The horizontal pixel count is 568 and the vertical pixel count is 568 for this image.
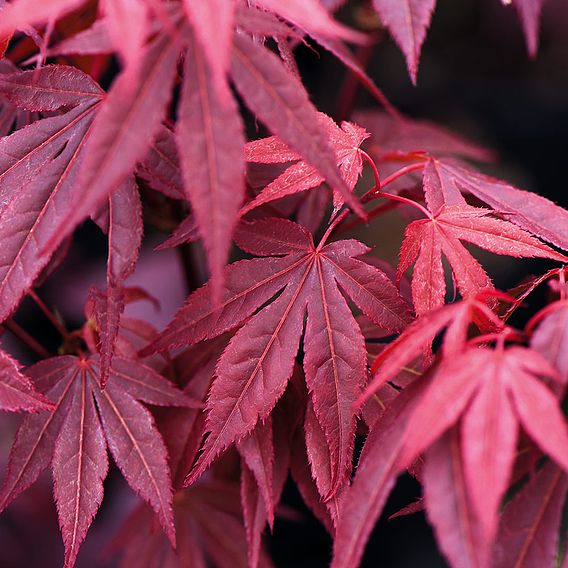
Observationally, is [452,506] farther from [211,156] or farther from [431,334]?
[211,156]

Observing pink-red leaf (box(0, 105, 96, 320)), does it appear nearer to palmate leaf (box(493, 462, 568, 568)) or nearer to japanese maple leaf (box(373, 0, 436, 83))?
japanese maple leaf (box(373, 0, 436, 83))

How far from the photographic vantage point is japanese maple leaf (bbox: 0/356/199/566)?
23.5 inches

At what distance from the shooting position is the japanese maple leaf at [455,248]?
566 millimetres

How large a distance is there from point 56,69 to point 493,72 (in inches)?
63.5

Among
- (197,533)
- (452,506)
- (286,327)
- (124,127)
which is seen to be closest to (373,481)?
(452,506)

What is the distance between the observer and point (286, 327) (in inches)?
23.3

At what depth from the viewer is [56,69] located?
24.1 inches

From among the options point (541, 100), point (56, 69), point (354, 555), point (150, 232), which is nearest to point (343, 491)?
point (354, 555)

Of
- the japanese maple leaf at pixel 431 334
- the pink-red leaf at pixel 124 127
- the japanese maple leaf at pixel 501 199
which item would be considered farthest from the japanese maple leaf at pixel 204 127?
the japanese maple leaf at pixel 501 199

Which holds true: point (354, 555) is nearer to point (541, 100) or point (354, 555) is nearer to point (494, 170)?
point (494, 170)

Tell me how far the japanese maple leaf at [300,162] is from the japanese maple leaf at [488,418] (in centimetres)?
21

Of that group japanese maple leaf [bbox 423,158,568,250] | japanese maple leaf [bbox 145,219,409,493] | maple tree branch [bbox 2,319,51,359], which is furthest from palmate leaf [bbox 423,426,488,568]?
maple tree branch [bbox 2,319,51,359]

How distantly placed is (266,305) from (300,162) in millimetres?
130

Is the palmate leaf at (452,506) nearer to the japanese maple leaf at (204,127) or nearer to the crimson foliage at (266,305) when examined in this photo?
the crimson foliage at (266,305)
